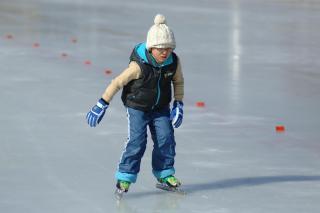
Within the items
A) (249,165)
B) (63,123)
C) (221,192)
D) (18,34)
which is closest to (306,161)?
(249,165)

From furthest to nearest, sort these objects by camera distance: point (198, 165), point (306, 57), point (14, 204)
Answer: point (306, 57) → point (198, 165) → point (14, 204)

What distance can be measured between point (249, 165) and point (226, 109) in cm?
245

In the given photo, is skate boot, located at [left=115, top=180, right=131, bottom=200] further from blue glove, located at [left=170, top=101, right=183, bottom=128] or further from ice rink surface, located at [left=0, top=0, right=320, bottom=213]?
blue glove, located at [left=170, top=101, right=183, bottom=128]

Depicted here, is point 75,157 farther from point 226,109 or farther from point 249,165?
point 226,109

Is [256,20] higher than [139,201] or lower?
lower

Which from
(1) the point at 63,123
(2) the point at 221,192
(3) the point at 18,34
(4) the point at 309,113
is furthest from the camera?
(3) the point at 18,34

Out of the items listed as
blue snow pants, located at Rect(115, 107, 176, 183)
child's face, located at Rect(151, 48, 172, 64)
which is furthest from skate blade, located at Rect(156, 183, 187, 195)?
child's face, located at Rect(151, 48, 172, 64)

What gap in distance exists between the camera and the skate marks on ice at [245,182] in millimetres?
6312

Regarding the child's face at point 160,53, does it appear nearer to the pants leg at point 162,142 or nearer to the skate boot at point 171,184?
the pants leg at point 162,142

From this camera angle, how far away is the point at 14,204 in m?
5.79

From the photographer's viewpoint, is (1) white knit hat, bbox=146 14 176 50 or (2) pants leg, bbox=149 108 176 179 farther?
(2) pants leg, bbox=149 108 176 179

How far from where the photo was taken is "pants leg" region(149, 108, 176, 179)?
592 cm

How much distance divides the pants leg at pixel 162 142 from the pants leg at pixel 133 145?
8cm

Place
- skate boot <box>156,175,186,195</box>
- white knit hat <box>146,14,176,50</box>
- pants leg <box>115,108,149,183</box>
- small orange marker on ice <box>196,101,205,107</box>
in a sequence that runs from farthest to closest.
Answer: small orange marker on ice <box>196,101,205,107</box>
skate boot <box>156,175,186,195</box>
pants leg <box>115,108,149,183</box>
white knit hat <box>146,14,176,50</box>
